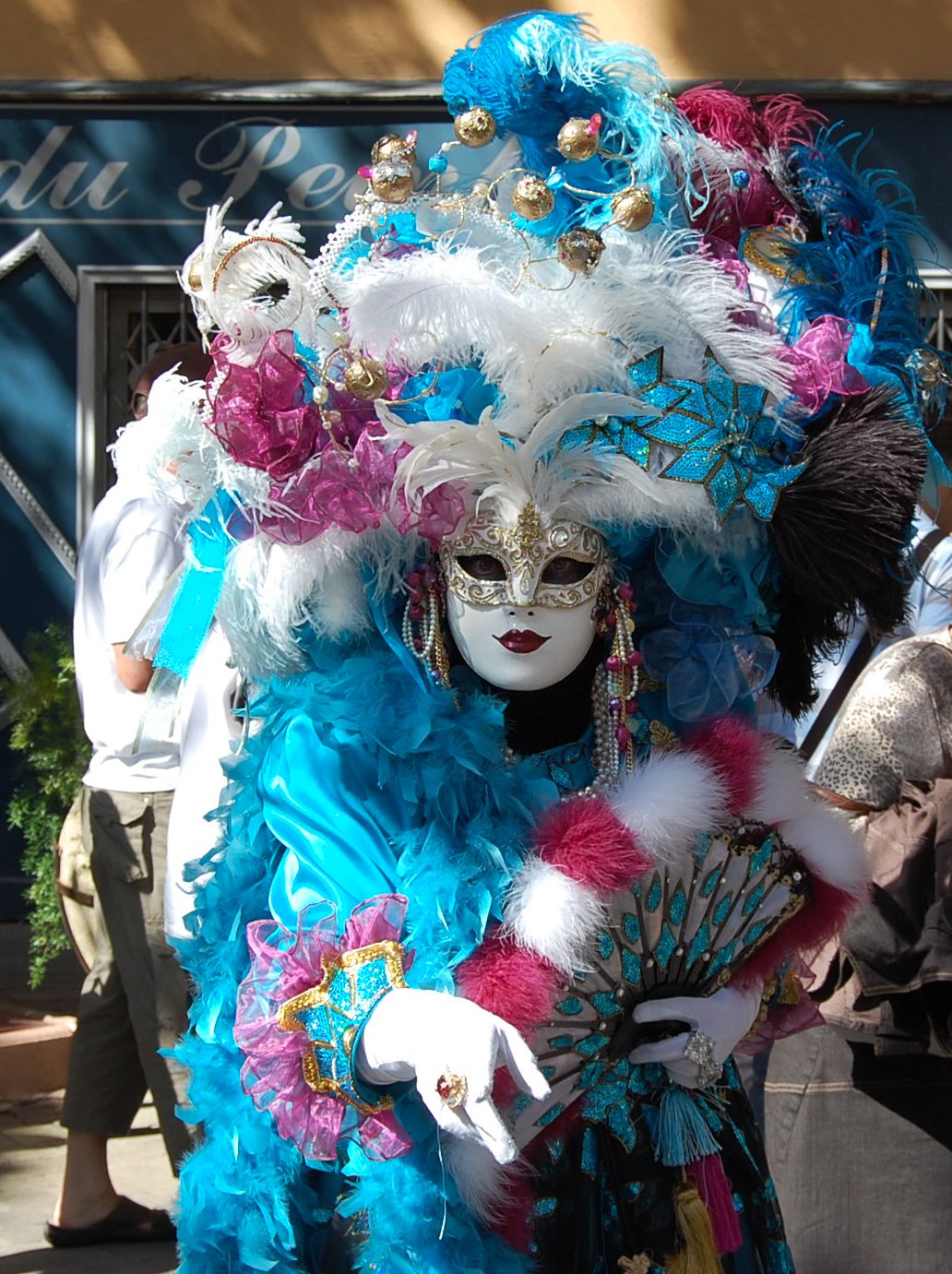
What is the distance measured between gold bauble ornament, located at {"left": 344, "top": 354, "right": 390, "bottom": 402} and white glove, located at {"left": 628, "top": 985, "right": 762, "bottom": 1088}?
84 centimetres

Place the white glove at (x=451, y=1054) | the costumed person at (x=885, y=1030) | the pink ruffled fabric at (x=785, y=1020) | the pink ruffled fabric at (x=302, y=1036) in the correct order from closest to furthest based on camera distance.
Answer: the white glove at (x=451, y=1054) < the pink ruffled fabric at (x=302, y=1036) < the pink ruffled fabric at (x=785, y=1020) < the costumed person at (x=885, y=1030)

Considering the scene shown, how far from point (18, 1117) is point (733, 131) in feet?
12.0

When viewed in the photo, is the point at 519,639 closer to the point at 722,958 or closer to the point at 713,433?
the point at 713,433

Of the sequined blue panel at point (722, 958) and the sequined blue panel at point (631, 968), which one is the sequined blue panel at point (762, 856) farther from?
→ the sequined blue panel at point (631, 968)

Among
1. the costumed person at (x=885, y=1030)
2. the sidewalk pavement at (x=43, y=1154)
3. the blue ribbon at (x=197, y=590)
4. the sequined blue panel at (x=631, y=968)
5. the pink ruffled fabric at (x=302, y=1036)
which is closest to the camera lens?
the pink ruffled fabric at (x=302, y=1036)

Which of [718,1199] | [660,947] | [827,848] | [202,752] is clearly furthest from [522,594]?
[202,752]

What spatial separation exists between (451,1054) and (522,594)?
569mm

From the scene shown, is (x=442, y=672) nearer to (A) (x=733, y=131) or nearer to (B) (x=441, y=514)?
(B) (x=441, y=514)

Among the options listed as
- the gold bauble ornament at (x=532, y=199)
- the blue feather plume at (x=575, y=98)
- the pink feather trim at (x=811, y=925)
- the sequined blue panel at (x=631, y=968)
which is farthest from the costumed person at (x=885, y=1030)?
the gold bauble ornament at (x=532, y=199)

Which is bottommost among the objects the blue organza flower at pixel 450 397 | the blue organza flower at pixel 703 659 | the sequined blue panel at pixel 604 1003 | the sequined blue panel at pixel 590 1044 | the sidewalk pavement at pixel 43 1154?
the sidewalk pavement at pixel 43 1154

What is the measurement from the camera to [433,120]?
246 inches

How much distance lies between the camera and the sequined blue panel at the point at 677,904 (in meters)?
2.01

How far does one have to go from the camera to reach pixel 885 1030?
289cm

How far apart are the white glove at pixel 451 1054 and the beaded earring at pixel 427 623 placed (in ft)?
1.47
